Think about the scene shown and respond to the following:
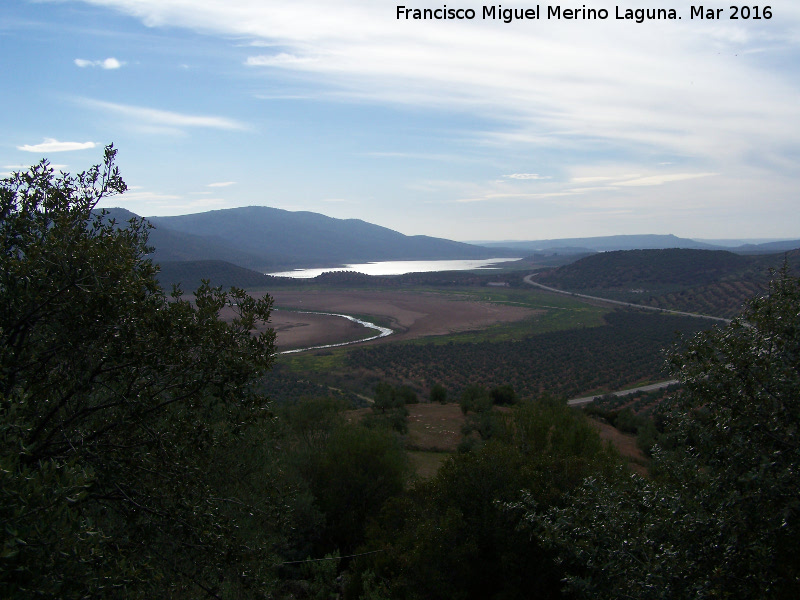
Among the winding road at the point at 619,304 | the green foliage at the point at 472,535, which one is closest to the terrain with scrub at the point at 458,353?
the winding road at the point at 619,304

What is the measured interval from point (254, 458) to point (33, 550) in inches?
295

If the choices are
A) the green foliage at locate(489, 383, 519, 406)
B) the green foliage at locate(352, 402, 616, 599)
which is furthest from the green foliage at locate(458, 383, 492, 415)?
the green foliage at locate(352, 402, 616, 599)

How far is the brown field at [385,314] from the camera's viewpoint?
6712 centimetres

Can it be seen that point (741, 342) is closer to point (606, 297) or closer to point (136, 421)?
point (136, 421)

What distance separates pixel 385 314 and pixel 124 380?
79872 mm

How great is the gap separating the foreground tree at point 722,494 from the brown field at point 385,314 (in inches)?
2156

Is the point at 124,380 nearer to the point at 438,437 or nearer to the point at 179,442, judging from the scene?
the point at 179,442

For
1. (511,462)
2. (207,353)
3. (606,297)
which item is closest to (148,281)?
(207,353)

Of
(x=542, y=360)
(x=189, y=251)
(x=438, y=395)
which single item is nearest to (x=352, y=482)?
(x=438, y=395)

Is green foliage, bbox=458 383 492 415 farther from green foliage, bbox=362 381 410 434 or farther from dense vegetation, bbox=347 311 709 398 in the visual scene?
dense vegetation, bbox=347 311 709 398

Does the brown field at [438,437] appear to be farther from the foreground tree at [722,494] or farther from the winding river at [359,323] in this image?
the winding river at [359,323]

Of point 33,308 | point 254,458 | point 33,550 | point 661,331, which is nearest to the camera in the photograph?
point 33,550

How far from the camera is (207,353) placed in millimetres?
5340

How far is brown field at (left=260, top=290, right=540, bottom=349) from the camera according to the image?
67.1 m
